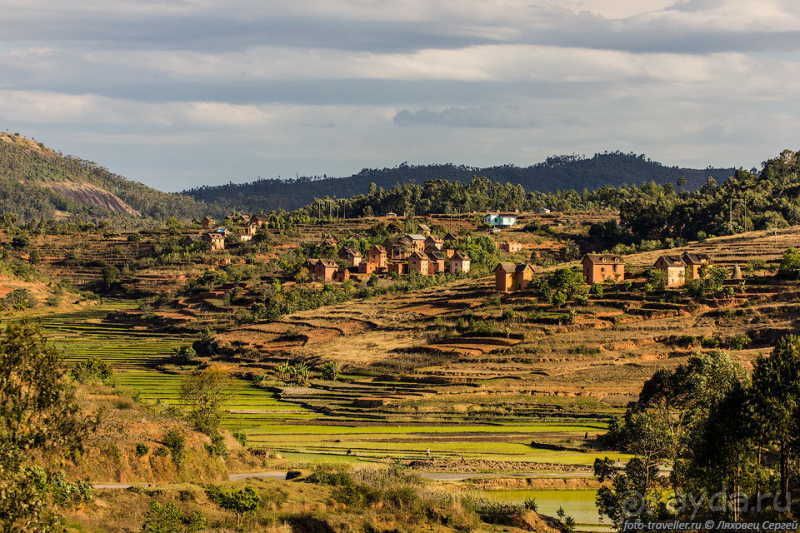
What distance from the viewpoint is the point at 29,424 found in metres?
27.1

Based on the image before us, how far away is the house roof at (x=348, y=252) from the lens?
113688 millimetres

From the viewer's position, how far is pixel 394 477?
35375 millimetres

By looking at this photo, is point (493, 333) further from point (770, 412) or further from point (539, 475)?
point (770, 412)

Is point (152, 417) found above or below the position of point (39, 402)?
below

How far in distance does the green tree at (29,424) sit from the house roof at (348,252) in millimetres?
82716

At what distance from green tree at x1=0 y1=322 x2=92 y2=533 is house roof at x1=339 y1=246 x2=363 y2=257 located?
82.7 metres

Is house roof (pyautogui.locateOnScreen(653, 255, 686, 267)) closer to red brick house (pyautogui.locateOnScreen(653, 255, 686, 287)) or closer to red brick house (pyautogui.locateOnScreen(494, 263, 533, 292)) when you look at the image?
red brick house (pyautogui.locateOnScreen(653, 255, 686, 287))

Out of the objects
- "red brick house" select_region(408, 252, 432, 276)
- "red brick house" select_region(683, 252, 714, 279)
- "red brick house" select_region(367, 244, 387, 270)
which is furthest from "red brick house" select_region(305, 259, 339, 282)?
"red brick house" select_region(683, 252, 714, 279)

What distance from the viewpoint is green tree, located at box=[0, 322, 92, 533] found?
22062 mm

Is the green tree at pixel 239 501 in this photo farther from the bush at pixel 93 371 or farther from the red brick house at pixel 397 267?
the red brick house at pixel 397 267

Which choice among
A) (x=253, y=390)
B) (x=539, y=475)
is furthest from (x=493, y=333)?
(x=539, y=475)

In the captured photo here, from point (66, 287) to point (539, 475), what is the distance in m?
100

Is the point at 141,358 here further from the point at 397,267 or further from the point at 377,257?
the point at 377,257

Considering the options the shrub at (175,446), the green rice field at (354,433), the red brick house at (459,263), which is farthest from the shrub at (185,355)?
the shrub at (175,446)
